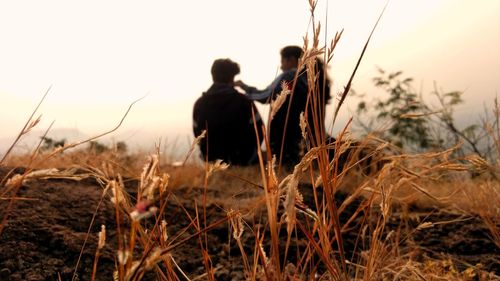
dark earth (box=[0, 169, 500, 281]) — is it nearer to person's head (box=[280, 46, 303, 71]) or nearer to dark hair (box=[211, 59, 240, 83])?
person's head (box=[280, 46, 303, 71])

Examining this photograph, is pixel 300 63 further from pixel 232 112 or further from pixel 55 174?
pixel 232 112

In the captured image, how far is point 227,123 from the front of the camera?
18.8ft

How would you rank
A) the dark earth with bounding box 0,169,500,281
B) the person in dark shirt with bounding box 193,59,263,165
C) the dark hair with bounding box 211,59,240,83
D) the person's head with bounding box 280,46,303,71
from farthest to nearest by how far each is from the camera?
the dark hair with bounding box 211,59,240,83 < the person in dark shirt with bounding box 193,59,263,165 < the person's head with bounding box 280,46,303,71 < the dark earth with bounding box 0,169,500,281

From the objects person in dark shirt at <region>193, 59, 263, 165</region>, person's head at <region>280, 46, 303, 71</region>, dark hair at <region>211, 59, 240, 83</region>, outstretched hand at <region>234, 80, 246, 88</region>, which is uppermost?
person's head at <region>280, 46, 303, 71</region>

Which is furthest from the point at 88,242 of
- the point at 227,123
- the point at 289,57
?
the point at 289,57

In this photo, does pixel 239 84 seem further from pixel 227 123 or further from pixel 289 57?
pixel 289 57

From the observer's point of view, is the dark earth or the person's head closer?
the dark earth

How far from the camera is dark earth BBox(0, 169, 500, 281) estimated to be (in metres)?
1.54

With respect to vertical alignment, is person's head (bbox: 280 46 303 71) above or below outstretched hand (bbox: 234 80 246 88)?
above

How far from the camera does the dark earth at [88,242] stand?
1535 millimetres

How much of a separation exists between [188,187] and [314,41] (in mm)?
2460

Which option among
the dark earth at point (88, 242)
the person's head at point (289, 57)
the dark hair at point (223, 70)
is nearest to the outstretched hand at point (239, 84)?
the dark hair at point (223, 70)

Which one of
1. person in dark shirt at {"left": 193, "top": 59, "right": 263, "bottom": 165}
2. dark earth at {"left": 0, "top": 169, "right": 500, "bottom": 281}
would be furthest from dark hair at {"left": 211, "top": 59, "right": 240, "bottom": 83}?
dark earth at {"left": 0, "top": 169, "right": 500, "bottom": 281}

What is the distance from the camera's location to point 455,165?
2.42ft
